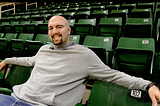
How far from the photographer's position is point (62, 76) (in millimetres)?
474

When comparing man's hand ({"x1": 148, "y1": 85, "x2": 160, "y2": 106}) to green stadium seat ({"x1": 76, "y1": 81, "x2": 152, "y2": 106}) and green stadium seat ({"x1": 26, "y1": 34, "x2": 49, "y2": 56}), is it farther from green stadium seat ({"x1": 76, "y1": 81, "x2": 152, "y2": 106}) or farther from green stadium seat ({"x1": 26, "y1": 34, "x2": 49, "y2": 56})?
green stadium seat ({"x1": 26, "y1": 34, "x2": 49, "y2": 56})

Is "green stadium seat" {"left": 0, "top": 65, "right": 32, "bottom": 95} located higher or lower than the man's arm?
lower

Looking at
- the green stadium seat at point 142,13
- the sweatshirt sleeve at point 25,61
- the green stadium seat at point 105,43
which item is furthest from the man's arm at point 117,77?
the green stadium seat at point 142,13

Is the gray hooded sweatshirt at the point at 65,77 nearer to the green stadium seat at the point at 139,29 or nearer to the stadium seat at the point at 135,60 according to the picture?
the stadium seat at the point at 135,60

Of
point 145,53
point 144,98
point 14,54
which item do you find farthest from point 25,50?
point 144,98

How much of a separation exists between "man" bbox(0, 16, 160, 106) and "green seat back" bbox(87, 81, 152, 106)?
21 mm

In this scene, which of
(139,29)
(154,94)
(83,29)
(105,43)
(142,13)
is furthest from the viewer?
(142,13)

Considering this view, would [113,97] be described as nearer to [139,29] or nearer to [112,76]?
[112,76]

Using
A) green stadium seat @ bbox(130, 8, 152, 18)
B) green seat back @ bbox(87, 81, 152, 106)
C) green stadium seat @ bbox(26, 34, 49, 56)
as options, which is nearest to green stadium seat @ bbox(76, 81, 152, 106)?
green seat back @ bbox(87, 81, 152, 106)

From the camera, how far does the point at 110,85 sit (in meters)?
0.46

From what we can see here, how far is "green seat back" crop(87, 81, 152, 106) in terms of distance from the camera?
40 cm

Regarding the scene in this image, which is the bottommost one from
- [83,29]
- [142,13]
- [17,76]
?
[17,76]

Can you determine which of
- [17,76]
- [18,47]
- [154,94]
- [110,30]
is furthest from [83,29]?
[154,94]

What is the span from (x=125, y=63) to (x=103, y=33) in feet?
1.72
